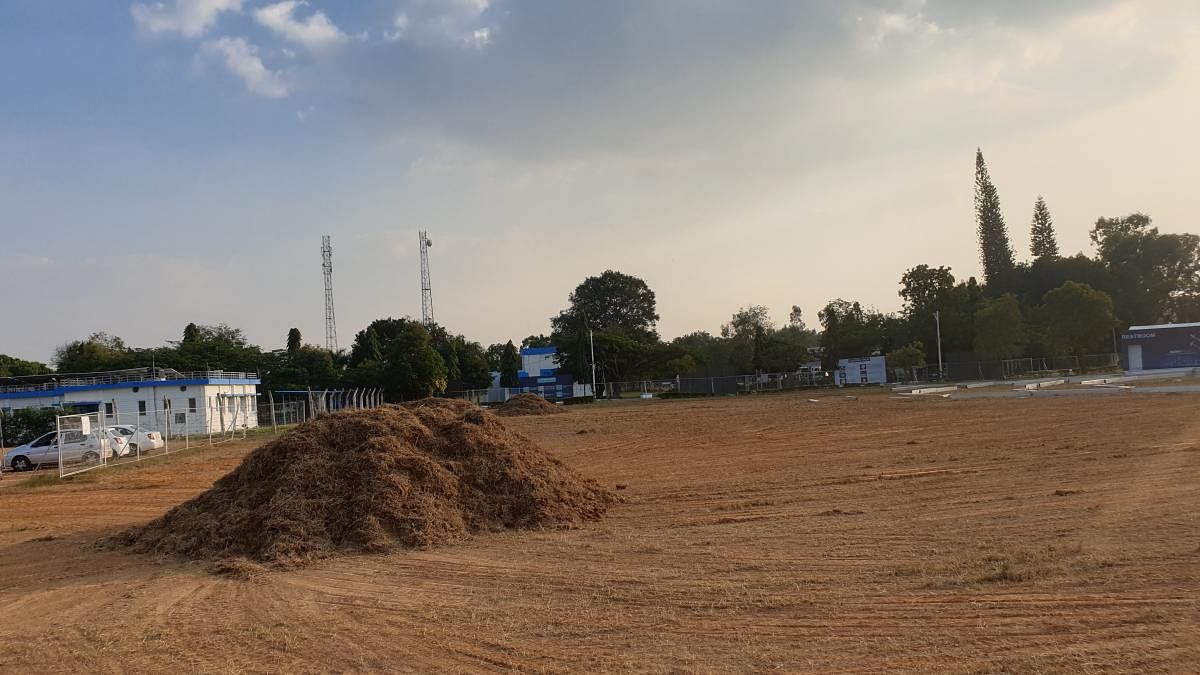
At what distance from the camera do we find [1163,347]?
56312 millimetres

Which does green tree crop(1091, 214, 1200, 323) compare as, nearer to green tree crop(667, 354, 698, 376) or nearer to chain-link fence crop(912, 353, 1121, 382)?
chain-link fence crop(912, 353, 1121, 382)

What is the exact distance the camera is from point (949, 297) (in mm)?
68125

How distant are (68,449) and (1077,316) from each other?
6494cm

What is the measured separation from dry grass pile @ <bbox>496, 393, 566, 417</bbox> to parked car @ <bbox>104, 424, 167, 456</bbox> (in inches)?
880

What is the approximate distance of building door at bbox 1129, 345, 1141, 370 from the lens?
5741cm

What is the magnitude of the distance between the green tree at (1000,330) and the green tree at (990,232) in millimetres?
31226

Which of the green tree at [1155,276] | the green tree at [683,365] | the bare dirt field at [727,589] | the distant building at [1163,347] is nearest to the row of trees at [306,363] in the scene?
the green tree at [683,365]

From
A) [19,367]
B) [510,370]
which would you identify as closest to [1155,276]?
[510,370]

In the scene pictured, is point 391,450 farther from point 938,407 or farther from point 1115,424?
point 938,407

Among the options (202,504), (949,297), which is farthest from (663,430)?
(949,297)

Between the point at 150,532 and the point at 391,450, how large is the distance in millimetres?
3549

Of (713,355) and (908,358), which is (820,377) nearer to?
(908,358)

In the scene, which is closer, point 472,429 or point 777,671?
point 777,671

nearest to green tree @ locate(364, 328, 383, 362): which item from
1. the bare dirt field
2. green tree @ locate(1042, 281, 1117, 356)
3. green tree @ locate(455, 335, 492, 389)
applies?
green tree @ locate(455, 335, 492, 389)
